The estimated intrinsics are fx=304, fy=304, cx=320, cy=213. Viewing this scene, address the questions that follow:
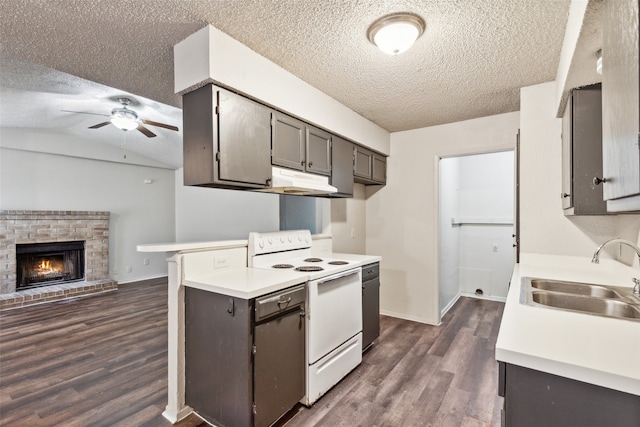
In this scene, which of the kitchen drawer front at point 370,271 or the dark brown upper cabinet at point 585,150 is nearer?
the dark brown upper cabinet at point 585,150

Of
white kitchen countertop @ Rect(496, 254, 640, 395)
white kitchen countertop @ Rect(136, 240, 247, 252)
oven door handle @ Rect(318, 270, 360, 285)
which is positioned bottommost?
oven door handle @ Rect(318, 270, 360, 285)

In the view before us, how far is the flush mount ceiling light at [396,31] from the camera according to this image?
1618 mm

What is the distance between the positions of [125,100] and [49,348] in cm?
278

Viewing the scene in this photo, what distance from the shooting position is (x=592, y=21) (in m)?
1.20

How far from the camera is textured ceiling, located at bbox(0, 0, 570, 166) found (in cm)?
154

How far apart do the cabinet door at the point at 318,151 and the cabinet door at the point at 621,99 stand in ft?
5.98

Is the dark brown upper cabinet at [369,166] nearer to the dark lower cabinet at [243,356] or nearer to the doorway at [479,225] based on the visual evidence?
the doorway at [479,225]

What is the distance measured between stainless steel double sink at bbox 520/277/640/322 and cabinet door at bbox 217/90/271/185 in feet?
5.34

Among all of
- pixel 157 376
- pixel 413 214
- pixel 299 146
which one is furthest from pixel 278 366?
pixel 413 214

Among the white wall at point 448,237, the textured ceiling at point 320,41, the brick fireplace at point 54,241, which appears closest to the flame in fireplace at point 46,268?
the brick fireplace at point 54,241

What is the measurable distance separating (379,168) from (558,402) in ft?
9.98

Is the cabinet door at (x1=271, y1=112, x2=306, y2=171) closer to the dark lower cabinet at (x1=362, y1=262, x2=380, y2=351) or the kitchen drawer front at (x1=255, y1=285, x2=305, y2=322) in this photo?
the kitchen drawer front at (x1=255, y1=285, x2=305, y2=322)

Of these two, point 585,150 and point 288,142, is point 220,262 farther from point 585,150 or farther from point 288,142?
point 585,150

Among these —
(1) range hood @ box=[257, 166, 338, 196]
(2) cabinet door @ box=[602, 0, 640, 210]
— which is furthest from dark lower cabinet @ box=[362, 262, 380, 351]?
(2) cabinet door @ box=[602, 0, 640, 210]
